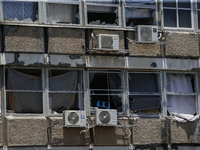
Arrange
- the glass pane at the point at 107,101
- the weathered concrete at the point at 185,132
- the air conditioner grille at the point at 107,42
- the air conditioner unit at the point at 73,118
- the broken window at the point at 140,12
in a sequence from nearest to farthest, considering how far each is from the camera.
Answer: the air conditioner unit at the point at 73,118
the air conditioner grille at the point at 107,42
the glass pane at the point at 107,101
the weathered concrete at the point at 185,132
the broken window at the point at 140,12

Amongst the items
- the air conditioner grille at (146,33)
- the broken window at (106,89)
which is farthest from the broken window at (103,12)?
the broken window at (106,89)

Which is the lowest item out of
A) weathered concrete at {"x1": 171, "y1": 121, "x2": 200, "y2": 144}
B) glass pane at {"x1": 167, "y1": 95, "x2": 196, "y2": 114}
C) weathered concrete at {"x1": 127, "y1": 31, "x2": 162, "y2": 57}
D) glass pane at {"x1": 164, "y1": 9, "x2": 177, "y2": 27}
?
weathered concrete at {"x1": 171, "y1": 121, "x2": 200, "y2": 144}

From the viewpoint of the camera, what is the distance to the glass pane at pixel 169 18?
16.6 metres

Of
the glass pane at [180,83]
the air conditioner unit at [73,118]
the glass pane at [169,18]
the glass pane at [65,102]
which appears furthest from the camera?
the glass pane at [169,18]

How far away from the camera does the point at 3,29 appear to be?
14992 mm

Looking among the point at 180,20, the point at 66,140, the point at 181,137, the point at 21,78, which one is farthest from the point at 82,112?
the point at 180,20

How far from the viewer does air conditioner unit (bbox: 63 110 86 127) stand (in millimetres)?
14898

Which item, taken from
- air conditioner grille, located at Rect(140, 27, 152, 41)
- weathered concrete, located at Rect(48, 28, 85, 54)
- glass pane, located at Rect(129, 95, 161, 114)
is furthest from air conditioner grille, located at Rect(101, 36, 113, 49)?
glass pane, located at Rect(129, 95, 161, 114)

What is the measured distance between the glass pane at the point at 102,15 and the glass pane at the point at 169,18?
142cm

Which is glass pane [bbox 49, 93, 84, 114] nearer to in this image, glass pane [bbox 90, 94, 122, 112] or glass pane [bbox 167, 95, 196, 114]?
glass pane [bbox 90, 94, 122, 112]

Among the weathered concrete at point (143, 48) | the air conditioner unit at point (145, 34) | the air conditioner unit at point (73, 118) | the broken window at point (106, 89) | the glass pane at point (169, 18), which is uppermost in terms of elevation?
the glass pane at point (169, 18)

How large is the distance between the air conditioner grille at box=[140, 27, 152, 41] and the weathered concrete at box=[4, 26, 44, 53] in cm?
265

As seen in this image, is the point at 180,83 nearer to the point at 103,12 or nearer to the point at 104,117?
the point at 104,117

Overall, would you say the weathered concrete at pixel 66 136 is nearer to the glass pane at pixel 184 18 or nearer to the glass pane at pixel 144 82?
the glass pane at pixel 144 82
